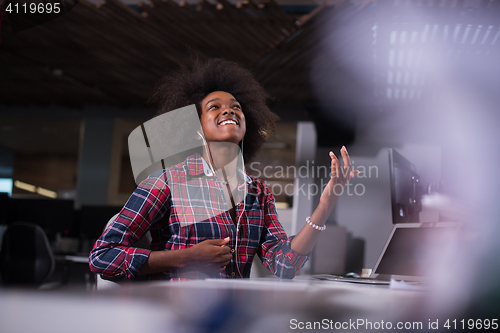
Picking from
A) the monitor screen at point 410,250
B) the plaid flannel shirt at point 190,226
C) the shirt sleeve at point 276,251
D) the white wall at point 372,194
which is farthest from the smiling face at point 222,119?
the white wall at point 372,194

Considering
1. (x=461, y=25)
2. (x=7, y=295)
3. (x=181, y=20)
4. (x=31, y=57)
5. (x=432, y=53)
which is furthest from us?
(x=31, y=57)

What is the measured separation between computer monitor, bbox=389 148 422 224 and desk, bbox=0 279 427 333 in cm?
112

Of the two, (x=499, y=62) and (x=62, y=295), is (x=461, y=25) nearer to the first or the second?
(x=499, y=62)

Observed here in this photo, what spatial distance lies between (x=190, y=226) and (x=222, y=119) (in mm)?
461

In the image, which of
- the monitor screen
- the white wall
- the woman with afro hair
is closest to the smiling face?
the woman with afro hair

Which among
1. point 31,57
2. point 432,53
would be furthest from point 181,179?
point 31,57

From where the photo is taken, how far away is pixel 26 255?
3.27 m

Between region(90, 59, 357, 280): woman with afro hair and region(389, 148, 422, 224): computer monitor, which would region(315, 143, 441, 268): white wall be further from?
region(90, 59, 357, 280): woman with afro hair

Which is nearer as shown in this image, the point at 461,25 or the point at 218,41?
the point at 461,25

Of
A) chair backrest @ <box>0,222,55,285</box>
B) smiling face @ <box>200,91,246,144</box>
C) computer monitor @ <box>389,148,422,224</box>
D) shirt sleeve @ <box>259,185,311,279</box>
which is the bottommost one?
chair backrest @ <box>0,222,55,285</box>

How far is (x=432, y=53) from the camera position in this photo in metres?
3.86

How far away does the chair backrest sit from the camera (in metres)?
3.24

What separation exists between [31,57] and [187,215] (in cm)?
398

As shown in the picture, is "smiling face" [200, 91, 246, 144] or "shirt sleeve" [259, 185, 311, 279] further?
"smiling face" [200, 91, 246, 144]
